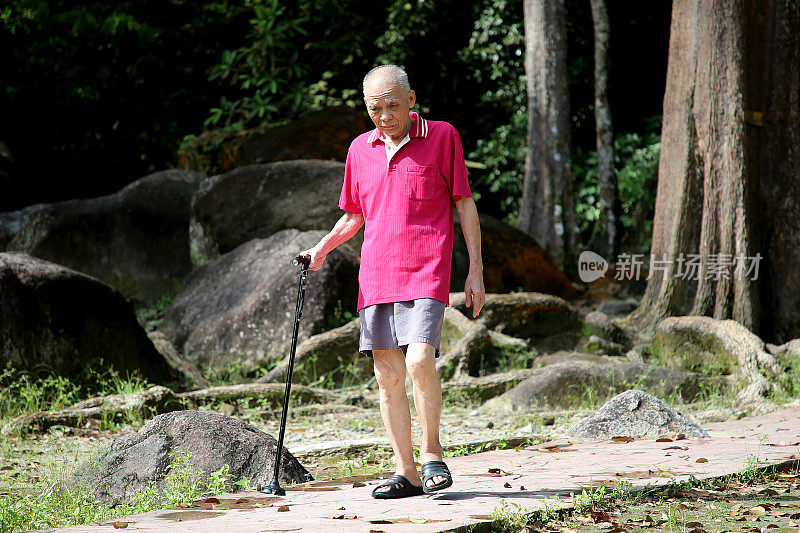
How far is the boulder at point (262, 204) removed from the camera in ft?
33.9

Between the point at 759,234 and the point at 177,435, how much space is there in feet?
19.9

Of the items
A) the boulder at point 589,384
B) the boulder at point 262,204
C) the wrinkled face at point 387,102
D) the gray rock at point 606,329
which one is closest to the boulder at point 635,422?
the boulder at point 589,384

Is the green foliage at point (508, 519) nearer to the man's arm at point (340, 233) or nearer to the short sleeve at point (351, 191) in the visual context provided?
the man's arm at point (340, 233)

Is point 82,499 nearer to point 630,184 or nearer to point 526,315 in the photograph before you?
point 526,315

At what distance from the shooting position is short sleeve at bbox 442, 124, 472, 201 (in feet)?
13.4

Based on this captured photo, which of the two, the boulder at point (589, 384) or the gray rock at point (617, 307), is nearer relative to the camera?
the boulder at point (589, 384)

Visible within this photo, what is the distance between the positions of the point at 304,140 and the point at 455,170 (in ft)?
28.8

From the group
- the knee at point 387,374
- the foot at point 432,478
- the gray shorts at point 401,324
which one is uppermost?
the gray shorts at point 401,324

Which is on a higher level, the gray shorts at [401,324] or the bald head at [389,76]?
the bald head at [389,76]

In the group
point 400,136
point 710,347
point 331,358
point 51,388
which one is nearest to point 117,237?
point 331,358

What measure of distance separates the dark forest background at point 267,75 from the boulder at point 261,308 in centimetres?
535

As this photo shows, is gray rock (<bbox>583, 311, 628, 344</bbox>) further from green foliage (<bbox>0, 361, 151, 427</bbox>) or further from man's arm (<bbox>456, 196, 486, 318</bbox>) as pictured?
man's arm (<bbox>456, 196, 486, 318</bbox>)

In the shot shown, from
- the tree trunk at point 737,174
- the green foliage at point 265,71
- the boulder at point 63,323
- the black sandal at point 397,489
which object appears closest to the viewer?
the black sandal at point 397,489

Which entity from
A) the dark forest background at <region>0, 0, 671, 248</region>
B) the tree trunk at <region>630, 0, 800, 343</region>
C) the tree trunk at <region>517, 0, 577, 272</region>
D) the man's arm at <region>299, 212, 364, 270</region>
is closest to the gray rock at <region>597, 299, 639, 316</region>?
the tree trunk at <region>517, 0, 577, 272</region>
